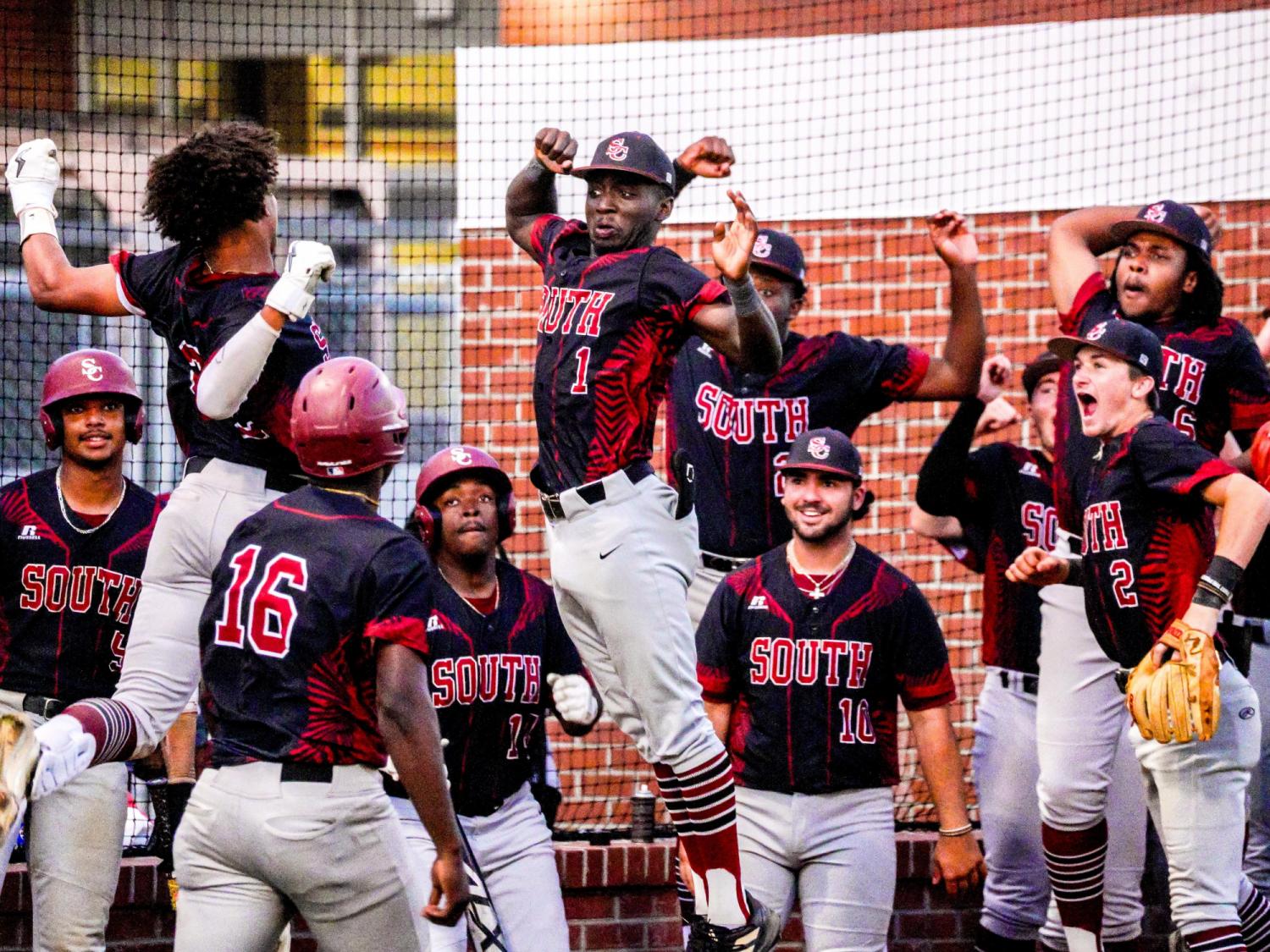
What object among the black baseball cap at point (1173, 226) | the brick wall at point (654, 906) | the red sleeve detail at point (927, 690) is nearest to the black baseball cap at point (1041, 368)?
the black baseball cap at point (1173, 226)

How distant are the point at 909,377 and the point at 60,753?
308cm

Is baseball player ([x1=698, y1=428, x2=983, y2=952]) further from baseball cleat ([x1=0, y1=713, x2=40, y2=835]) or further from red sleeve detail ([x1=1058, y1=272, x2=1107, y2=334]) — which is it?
baseball cleat ([x1=0, y1=713, x2=40, y2=835])

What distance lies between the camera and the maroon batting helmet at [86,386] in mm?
5570

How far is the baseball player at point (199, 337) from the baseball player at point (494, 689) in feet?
2.33

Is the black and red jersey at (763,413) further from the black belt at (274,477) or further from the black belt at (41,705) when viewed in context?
the black belt at (41,705)

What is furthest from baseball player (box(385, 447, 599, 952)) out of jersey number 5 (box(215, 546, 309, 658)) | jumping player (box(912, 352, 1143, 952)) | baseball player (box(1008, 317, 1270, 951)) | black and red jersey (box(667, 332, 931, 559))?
jumping player (box(912, 352, 1143, 952))

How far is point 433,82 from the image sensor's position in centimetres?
1044

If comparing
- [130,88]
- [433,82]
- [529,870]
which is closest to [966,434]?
[529,870]

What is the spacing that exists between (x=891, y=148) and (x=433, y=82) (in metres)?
3.30

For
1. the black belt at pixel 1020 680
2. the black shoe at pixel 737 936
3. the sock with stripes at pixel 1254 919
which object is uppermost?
the black belt at pixel 1020 680

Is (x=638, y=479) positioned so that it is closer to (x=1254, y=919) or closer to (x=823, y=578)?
(x=823, y=578)

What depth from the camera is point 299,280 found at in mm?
4711

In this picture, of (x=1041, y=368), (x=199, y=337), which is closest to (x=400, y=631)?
(x=199, y=337)

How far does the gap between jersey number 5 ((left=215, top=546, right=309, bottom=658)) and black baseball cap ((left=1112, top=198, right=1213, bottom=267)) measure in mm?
3147
